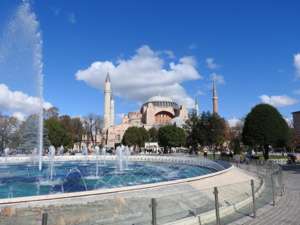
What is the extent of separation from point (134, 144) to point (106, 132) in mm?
32442

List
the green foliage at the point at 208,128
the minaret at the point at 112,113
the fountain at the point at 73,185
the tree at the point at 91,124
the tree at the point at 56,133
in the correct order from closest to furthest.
→ the fountain at the point at 73,185 → the green foliage at the point at 208,128 → the tree at the point at 56,133 → the tree at the point at 91,124 → the minaret at the point at 112,113

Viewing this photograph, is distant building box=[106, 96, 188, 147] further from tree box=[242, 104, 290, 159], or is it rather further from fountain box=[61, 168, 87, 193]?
fountain box=[61, 168, 87, 193]

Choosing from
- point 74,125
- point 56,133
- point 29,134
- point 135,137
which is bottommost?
point 29,134

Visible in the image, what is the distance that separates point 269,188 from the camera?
14.5 m

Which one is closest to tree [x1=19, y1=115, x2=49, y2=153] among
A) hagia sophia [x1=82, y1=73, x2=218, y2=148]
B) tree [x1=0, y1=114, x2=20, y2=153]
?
tree [x1=0, y1=114, x2=20, y2=153]

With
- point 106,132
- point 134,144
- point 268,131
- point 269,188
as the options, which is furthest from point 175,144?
point 269,188

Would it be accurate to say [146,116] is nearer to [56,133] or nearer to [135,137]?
[135,137]

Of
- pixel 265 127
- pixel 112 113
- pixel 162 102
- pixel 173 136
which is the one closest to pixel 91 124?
pixel 173 136

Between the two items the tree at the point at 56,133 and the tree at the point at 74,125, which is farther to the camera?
the tree at the point at 74,125

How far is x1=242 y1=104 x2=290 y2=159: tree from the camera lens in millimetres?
40062

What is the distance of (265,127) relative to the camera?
4009 centimetres

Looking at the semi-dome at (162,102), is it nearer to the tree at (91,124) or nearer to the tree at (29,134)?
the tree at (91,124)

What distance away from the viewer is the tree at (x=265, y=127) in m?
40.1

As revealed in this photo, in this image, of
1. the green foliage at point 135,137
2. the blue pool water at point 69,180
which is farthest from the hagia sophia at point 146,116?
the blue pool water at point 69,180
